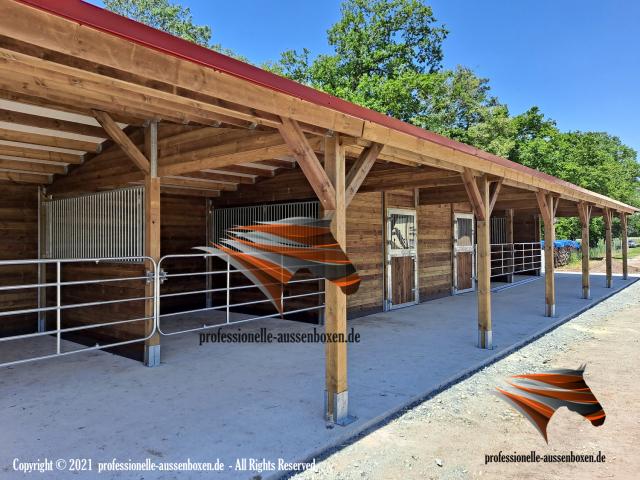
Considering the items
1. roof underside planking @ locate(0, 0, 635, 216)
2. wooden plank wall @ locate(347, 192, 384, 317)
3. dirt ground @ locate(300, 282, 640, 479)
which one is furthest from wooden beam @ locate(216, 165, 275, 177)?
dirt ground @ locate(300, 282, 640, 479)

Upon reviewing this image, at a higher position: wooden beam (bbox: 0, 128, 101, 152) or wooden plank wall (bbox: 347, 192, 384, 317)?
wooden beam (bbox: 0, 128, 101, 152)

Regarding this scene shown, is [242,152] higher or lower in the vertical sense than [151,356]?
higher

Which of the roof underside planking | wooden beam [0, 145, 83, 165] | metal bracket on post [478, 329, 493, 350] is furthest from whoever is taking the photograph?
metal bracket on post [478, 329, 493, 350]

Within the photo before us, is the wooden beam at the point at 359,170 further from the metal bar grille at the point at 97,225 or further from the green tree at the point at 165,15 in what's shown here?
the green tree at the point at 165,15

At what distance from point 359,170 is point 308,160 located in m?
0.50

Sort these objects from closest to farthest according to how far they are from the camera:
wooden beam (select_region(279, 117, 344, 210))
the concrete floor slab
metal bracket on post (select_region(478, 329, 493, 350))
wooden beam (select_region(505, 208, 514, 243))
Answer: the concrete floor slab, wooden beam (select_region(279, 117, 344, 210)), metal bracket on post (select_region(478, 329, 493, 350)), wooden beam (select_region(505, 208, 514, 243))

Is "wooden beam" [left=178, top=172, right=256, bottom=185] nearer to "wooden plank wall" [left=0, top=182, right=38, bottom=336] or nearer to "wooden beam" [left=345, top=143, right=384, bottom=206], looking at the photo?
"wooden plank wall" [left=0, top=182, right=38, bottom=336]

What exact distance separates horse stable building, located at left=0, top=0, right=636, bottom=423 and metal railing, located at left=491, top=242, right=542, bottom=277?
2.40 metres

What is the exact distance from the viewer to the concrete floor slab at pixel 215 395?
7.97 ft

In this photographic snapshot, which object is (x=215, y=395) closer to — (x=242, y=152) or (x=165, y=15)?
(x=242, y=152)

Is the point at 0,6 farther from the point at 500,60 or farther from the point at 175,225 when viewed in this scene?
the point at 500,60

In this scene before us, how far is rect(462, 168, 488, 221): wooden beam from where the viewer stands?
446cm

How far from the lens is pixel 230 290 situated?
678 centimetres

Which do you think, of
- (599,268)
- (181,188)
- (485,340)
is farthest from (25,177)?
(599,268)
